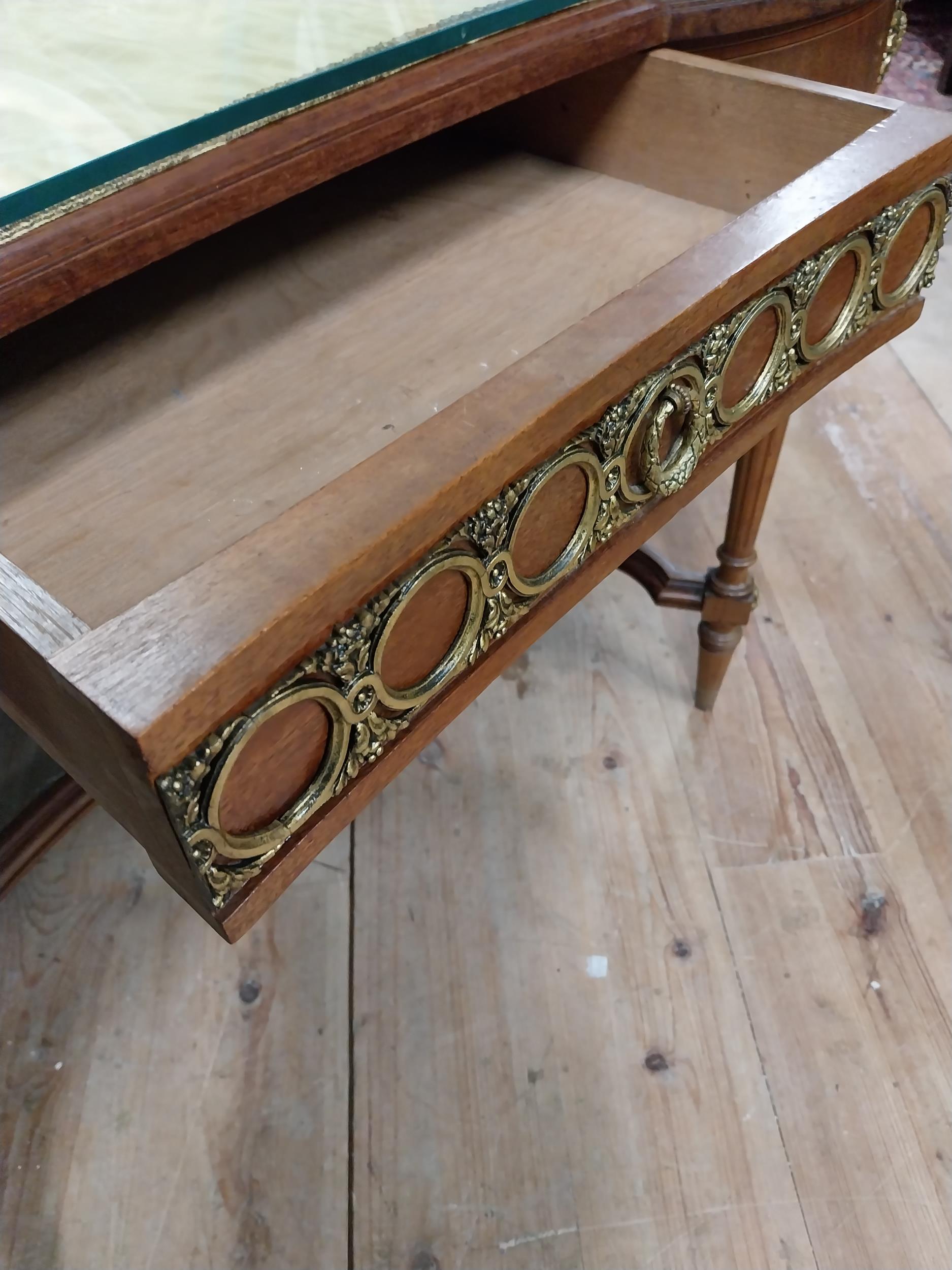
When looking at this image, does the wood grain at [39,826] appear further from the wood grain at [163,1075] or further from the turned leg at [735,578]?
the turned leg at [735,578]

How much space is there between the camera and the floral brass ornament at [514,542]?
1.11ft

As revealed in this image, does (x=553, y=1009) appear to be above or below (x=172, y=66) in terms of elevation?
below

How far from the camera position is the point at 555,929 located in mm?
833

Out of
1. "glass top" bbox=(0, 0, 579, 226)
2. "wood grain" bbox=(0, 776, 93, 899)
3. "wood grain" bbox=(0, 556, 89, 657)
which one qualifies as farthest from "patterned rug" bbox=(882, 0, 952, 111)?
"wood grain" bbox=(0, 556, 89, 657)

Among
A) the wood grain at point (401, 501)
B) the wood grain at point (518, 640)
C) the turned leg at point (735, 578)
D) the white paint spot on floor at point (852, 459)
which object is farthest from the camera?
the white paint spot on floor at point (852, 459)

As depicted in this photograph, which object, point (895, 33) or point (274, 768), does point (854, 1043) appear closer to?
point (274, 768)

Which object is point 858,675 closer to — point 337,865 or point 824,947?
point 824,947

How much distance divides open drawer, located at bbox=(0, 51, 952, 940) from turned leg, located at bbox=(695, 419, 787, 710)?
7.1 inches

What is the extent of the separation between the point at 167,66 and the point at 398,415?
0.20 meters

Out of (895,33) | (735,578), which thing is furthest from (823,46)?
(735,578)

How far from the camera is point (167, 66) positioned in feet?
1.59

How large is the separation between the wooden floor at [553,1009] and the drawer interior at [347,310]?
0.49 m

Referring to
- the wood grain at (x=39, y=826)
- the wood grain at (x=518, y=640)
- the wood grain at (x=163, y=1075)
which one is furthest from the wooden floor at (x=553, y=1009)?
the wood grain at (x=518, y=640)

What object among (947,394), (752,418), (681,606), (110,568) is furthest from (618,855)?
(947,394)
